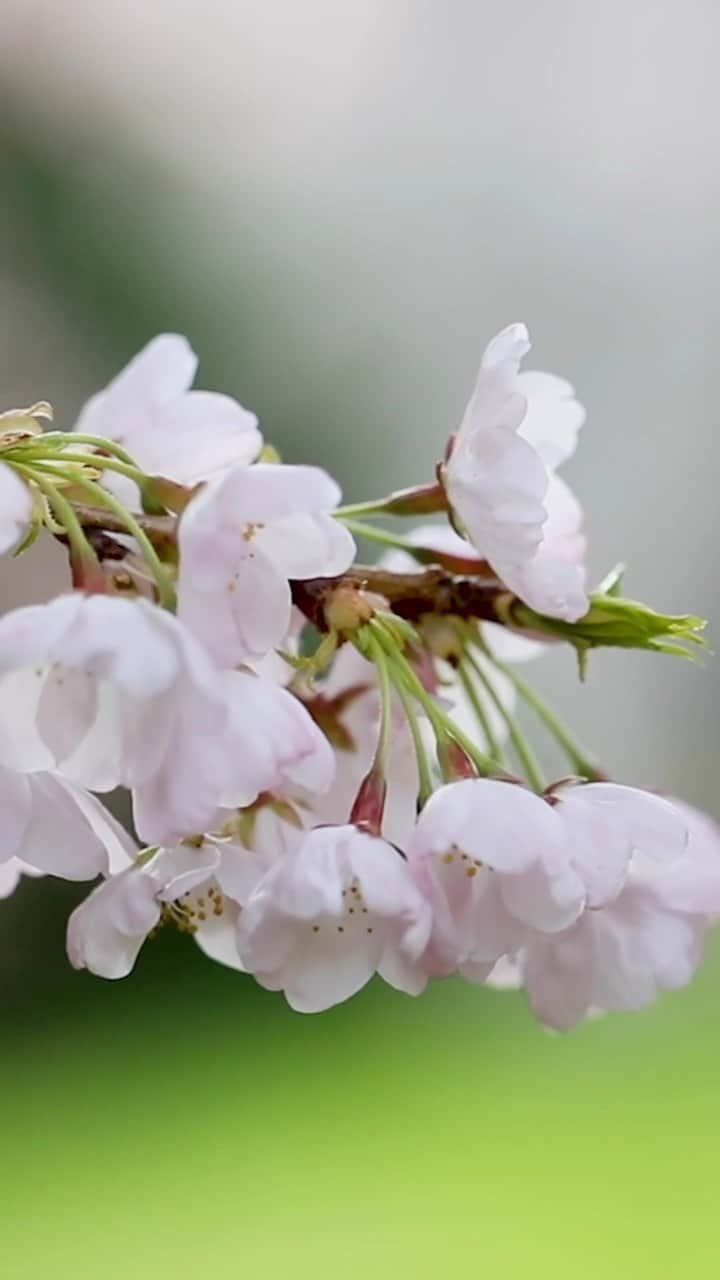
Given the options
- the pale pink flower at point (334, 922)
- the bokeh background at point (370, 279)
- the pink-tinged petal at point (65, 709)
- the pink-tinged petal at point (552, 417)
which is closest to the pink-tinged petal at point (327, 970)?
the pale pink flower at point (334, 922)

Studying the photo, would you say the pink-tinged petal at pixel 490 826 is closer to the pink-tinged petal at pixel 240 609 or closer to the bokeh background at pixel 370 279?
the pink-tinged petal at pixel 240 609

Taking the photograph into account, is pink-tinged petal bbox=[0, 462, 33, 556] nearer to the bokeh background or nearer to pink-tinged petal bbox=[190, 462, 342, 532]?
pink-tinged petal bbox=[190, 462, 342, 532]

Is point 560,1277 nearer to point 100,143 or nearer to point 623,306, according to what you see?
point 623,306

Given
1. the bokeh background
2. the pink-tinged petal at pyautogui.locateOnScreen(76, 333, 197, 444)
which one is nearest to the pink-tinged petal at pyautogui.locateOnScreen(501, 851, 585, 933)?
the pink-tinged petal at pyautogui.locateOnScreen(76, 333, 197, 444)

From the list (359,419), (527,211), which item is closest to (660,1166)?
(359,419)

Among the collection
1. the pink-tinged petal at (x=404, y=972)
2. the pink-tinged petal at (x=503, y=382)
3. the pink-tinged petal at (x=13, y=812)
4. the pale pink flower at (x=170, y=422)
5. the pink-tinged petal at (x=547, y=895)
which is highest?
the pink-tinged petal at (x=503, y=382)

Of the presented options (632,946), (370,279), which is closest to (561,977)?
(632,946)

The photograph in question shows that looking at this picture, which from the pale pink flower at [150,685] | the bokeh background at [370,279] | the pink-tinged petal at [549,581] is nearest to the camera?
the pale pink flower at [150,685]
